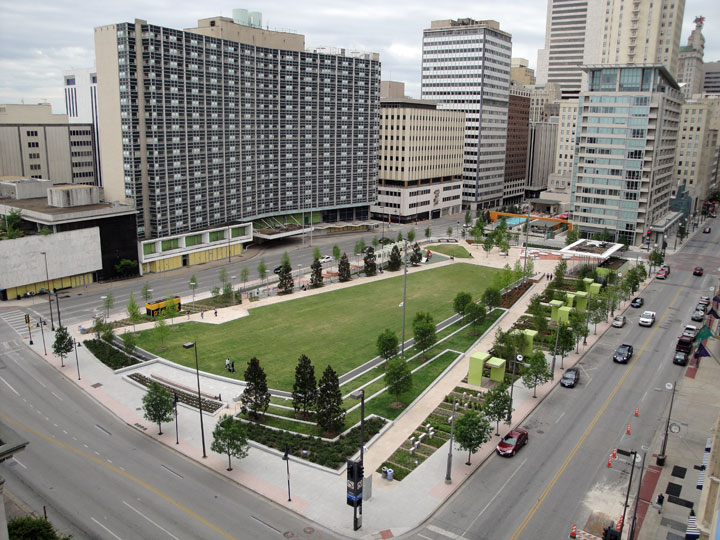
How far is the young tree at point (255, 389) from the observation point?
47844 millimetres

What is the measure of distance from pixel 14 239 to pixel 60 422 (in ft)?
138

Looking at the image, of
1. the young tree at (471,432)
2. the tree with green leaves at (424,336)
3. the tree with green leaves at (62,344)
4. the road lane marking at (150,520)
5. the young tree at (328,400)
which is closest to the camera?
the road lane marking at (150,520)

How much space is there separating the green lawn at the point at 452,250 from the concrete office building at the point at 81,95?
9704cm

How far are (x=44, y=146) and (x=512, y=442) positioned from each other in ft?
423

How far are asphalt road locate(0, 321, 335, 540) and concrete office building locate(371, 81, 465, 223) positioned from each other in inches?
4396

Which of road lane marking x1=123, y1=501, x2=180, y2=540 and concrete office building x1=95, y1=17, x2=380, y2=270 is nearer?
road lane marking x1=123, y1=501, x2=180, y2=540

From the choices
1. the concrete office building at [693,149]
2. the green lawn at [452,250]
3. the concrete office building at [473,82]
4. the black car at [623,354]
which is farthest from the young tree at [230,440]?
the concrete office building at [693,149]

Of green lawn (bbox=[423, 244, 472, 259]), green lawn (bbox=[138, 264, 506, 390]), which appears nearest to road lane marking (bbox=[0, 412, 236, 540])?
green lawn (bbox=[138, 264, 506, 390])

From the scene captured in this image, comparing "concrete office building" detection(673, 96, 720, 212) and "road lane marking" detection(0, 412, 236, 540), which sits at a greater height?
"concrete office building" detection(673, 96, 720, 212)

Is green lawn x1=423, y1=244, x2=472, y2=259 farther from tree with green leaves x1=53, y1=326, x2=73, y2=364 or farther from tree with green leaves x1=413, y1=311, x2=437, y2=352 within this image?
tree with green leaves x1=53, y1=326, x2=73, y2=364

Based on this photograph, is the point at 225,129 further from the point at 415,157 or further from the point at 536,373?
the point at 536,373

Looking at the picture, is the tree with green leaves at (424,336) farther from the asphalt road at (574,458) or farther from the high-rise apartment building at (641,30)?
the high-rise apartment building at (641,30)

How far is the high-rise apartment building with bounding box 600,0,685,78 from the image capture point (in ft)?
451

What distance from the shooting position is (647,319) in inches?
2958
